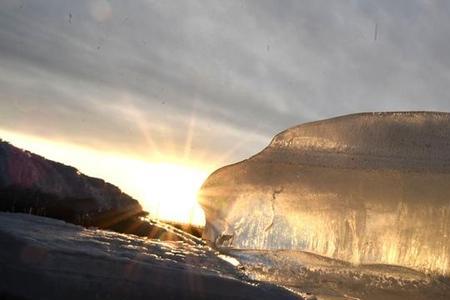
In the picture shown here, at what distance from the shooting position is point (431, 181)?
557 cm

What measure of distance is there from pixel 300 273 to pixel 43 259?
291cm

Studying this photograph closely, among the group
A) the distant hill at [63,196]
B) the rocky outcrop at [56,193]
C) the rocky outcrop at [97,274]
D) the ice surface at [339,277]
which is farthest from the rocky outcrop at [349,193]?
the rocky outcrop at [97,274]

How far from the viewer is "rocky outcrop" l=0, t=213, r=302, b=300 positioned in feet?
7.54

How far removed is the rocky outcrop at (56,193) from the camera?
425cm

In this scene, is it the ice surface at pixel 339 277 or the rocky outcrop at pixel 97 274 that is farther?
the ice surface at pixel 339 277

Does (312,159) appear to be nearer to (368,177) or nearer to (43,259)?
(368,177)

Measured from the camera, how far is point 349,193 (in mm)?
6105

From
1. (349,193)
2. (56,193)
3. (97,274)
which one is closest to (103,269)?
(97,274)

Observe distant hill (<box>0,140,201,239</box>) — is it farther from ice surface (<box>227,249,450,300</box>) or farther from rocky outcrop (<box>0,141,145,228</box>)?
ice surface (<box>227,249,450,300</box>)

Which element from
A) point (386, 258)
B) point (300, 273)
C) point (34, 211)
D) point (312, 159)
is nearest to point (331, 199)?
point (312, 159)

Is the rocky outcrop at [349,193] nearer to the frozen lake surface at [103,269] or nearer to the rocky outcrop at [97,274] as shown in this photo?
the frozen lake surface at [103,269]

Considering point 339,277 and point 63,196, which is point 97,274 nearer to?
point 63,196

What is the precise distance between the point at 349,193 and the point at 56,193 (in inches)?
122

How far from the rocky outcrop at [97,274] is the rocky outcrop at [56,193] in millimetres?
1432
